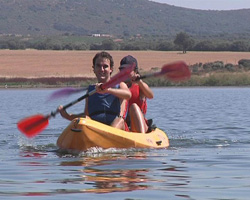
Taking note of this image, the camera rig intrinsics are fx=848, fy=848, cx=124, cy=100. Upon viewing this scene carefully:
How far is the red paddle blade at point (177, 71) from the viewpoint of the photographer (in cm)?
1172

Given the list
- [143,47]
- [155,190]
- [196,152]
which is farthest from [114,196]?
[143,47]

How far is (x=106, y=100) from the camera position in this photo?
11.5 m

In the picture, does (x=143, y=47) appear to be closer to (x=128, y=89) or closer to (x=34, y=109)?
(x=34, y=109)

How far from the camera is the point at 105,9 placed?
7623 inches

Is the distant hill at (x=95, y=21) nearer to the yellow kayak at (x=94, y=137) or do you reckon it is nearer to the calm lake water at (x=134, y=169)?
the calm lake water at (x=134, y=169)

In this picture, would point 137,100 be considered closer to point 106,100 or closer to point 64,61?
point 106,100

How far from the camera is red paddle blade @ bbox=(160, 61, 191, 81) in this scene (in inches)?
461

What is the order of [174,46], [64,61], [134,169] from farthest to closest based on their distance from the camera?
[174,46] → [64,61] → [134,169]

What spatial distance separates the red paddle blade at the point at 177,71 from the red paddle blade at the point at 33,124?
185 centimetres

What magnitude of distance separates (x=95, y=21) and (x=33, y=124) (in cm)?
16652

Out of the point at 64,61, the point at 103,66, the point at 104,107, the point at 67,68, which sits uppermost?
the point at 103,66

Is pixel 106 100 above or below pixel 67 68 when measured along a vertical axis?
above

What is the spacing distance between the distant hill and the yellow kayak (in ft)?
488

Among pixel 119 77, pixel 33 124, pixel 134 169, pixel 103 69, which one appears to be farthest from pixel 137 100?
pixel 134 169
